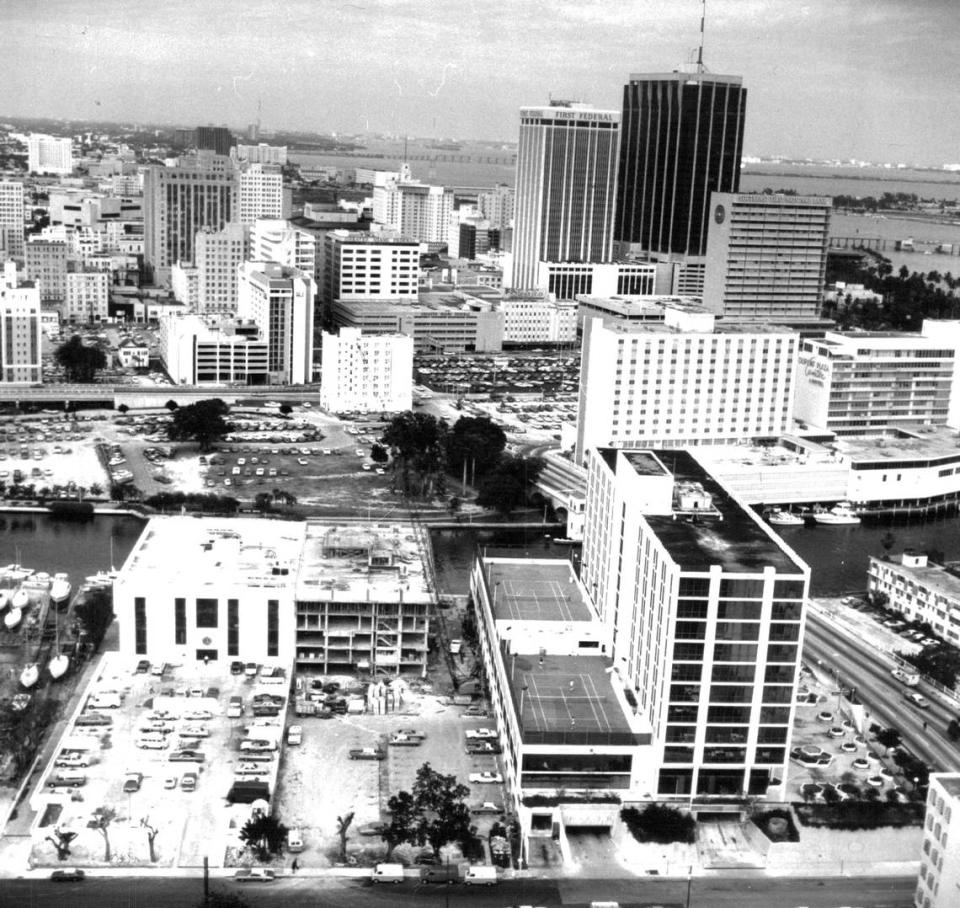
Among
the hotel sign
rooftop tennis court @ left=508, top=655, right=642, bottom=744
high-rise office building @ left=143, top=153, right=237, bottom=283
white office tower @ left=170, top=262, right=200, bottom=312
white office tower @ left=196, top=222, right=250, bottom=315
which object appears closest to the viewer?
rooftop tennis court @ left=508, top=655, right=642, bottom=744

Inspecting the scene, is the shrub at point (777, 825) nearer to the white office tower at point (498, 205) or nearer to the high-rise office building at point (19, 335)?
the high-rise office building at point (19, 335)

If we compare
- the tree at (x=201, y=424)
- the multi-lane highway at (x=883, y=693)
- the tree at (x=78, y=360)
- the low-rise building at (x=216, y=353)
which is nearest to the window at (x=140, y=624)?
the multi-lane highway at (x=883, y=693)

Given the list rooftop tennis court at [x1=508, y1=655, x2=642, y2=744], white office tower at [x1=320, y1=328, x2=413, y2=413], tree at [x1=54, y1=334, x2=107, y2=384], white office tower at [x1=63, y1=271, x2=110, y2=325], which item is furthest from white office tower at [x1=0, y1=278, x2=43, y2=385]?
rooftop tennis court at [x1=508, y1=655, x2=642, y2=744]

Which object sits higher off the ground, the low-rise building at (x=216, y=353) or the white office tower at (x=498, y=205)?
the white office tower at (x=498, y=205)

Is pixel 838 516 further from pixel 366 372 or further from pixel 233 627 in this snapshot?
pixel 233 627

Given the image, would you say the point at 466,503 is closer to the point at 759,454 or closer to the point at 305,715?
the point at 759,454

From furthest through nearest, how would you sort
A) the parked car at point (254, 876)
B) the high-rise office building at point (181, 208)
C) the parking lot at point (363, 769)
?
1. the high-rise office building at point (181, 208)
2. the parking lot at point (363, 769)
3. the parked car at point (254, 876)

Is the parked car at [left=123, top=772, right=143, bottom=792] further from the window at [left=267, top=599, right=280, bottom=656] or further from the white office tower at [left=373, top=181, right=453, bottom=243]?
the white office tower at [left=373, top=181, right=453, bottom=243]

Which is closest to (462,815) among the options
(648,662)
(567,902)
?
(567,902)
